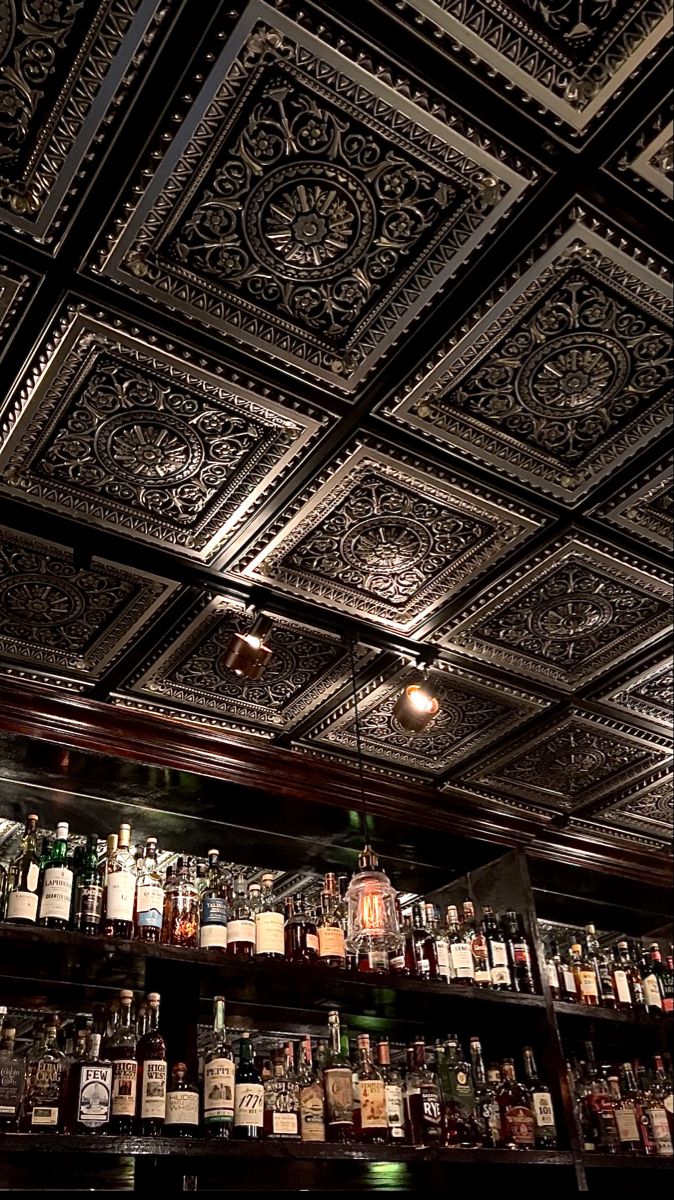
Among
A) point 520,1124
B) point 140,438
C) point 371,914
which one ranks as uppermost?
point 140,438

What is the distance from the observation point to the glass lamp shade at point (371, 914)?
2.86 m

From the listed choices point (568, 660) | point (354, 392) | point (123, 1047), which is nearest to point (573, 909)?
point (568, 660)

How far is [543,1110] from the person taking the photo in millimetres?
3549

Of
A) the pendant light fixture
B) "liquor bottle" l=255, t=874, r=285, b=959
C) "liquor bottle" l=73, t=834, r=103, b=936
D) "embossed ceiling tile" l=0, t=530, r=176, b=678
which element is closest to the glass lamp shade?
the pendant light fixture

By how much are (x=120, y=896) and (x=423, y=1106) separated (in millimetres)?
1322

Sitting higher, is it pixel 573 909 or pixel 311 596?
pixel 311 596

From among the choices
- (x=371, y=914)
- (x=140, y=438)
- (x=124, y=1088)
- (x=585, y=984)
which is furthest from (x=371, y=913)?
(x=585, y=984)

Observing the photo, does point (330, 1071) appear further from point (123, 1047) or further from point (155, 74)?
point (155, 74)

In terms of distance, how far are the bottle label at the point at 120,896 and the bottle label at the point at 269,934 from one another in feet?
1.46


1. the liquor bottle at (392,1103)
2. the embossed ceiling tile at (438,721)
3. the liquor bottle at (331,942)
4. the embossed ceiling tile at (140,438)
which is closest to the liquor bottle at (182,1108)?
the liquor bottle at (331,942)

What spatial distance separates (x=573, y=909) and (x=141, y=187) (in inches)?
158

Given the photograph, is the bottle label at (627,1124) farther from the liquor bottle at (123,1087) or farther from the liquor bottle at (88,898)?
the liquor bottle at (88,898)

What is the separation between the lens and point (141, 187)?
76.0 inches

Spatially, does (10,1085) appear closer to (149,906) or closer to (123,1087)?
(123,1087)
